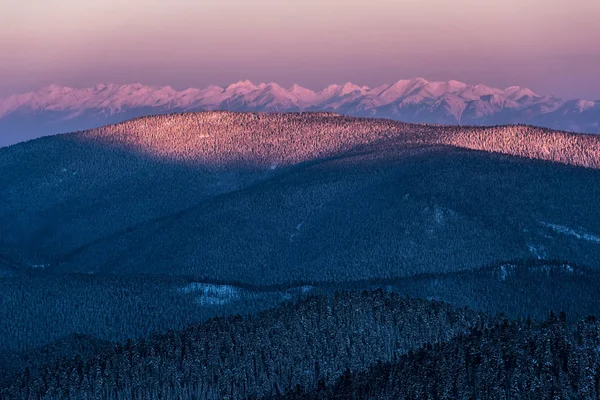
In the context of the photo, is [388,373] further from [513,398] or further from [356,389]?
[513,398]

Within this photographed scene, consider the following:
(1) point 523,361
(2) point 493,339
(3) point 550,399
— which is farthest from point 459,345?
(3) point 550,399

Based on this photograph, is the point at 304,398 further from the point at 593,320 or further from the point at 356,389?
the point at 593,320

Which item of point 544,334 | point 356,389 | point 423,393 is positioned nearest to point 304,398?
point 356,389

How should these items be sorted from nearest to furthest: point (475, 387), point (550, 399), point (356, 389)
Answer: point (550, 399) < point (475, 387) < point (356, 389)

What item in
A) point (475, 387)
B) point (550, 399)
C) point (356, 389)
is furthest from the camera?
point (356, 389)

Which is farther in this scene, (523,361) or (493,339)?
(493,339)

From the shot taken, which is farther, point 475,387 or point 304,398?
point 304,398
